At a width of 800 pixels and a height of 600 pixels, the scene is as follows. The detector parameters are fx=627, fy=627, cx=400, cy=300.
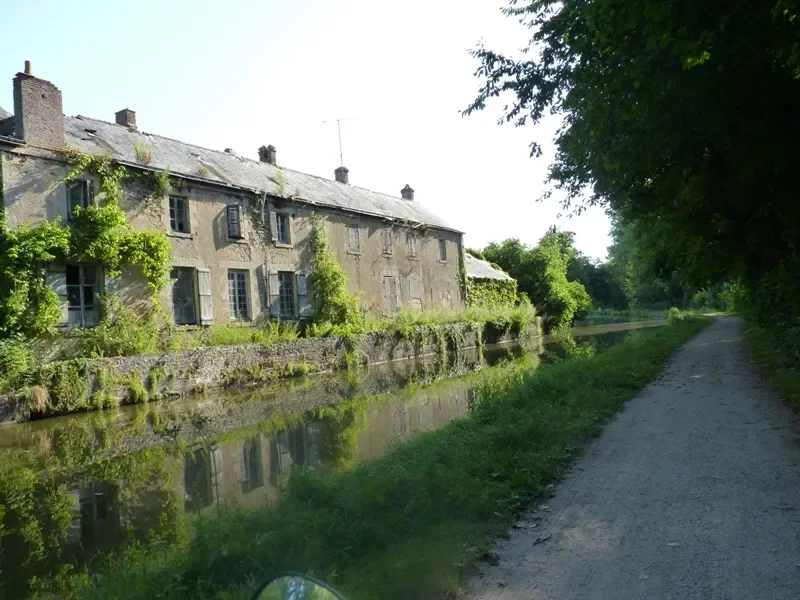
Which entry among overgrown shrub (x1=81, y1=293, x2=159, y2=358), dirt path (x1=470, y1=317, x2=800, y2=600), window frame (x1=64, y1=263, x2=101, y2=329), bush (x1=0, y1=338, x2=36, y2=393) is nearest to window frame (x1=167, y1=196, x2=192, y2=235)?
window frame (x1=64, y1=263, x2=101, y2=329)

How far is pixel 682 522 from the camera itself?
458 centimetres

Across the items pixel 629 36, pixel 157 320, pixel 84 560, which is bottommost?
pixel 84 560

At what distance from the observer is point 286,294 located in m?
23.8

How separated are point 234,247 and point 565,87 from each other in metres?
15.1

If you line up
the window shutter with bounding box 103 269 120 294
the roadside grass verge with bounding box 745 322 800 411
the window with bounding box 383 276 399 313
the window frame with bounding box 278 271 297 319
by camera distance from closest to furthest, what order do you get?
1. the roadside grass verge with bounding box 745 322 800 411
2. the window shutter with bounding box 103 269 120 294
3. the window frame with bounding box 278 271 297 319
4. the window with bounding box 383 276 399 313

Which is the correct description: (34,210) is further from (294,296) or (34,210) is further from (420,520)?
(420,520)

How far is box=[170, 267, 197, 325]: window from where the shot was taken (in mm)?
19578

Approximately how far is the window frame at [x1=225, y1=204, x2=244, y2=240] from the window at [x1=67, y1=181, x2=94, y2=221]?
4815mm

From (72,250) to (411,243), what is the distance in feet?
58.5

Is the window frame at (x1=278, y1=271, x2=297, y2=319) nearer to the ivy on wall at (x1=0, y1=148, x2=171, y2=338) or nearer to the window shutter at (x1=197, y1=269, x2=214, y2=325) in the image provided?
the window shutter at (x1=197, y1=269, x2=214, y2=325)

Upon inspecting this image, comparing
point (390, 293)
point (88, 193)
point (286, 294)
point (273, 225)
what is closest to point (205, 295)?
point (286, 294)

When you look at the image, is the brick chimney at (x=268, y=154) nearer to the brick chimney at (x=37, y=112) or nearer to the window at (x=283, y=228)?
the window at (x=283, y=228)

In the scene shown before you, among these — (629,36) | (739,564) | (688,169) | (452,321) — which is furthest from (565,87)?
(452,321)

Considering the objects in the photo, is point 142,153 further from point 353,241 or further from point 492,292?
point 492,292
